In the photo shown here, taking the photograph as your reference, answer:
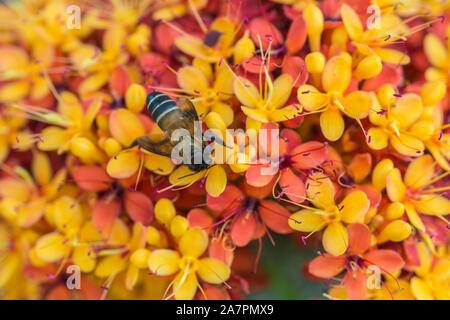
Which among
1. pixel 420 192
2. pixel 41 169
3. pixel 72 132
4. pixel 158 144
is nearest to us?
pixel 158 144

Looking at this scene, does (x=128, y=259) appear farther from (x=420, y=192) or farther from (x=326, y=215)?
(x=420, y=192)

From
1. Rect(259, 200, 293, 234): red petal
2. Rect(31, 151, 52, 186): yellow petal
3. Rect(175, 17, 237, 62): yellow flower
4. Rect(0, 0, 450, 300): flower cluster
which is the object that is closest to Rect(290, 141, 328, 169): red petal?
Rect(0, 0, 450, 300): flower cluster

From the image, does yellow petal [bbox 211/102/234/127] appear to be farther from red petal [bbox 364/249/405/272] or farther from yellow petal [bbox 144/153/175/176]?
red petal [bbox 364/249/405/272]

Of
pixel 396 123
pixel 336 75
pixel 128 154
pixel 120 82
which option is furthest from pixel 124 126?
pixel 396 123

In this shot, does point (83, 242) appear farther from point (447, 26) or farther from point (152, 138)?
point (447, 26)

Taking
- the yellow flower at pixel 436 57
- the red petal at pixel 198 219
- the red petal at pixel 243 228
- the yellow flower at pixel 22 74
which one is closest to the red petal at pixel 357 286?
the red petal at pixel 243 228

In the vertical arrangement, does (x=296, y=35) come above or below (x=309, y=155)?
above
